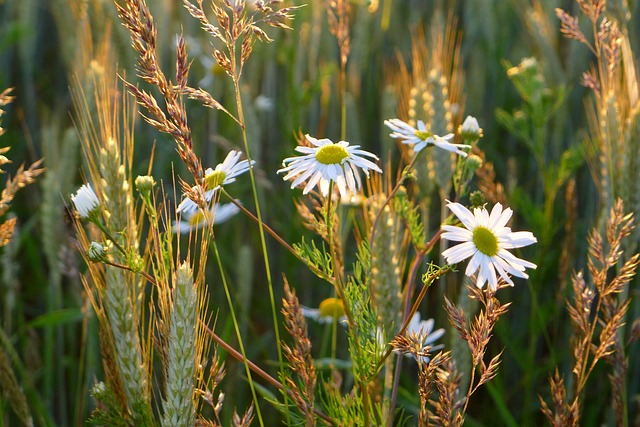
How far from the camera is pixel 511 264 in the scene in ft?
3.06

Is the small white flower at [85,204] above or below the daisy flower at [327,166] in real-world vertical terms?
below

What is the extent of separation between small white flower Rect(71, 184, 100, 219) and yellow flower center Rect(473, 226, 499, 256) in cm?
53

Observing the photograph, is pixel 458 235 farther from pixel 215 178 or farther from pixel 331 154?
pixel 215 178

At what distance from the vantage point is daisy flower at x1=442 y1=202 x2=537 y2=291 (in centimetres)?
91

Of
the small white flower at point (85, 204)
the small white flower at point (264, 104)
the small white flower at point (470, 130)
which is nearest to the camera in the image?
the small white flower at point (85, 204)

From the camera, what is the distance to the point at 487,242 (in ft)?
3.12

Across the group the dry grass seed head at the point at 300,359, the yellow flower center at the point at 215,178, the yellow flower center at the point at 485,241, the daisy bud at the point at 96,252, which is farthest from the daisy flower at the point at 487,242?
the daisy bud at the point at 96,252

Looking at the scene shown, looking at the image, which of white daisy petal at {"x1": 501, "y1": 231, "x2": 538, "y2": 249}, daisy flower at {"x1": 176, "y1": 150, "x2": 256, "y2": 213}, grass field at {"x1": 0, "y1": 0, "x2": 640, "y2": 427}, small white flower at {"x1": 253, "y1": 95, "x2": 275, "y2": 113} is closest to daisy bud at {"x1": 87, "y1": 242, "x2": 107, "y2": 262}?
grass field at {"x1": 0, "y1": 0, "x2": 640, "y2": 427}

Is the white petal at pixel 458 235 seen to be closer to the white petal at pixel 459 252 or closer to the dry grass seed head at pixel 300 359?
the white petal at pixel 459 252

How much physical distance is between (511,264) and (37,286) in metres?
1.79

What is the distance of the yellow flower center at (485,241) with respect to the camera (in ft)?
3.09

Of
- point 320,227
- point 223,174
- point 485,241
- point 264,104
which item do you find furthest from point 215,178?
point 264,104

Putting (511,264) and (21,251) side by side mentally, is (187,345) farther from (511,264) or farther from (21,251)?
(21,251)

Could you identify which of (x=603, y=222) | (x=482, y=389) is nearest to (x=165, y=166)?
(x=482, y=389)
